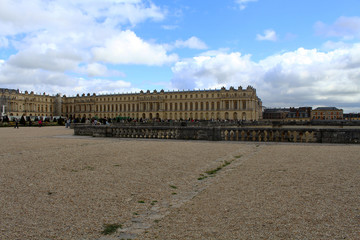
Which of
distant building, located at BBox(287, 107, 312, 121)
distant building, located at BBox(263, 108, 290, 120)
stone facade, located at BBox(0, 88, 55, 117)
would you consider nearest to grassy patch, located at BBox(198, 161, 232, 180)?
stone facade, located at BBox(0, 88, 55, 117)

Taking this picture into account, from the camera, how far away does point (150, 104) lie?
12219 centimetres

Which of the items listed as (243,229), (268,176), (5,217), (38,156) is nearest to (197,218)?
(243,229)

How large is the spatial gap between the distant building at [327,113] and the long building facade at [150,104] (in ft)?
92.2

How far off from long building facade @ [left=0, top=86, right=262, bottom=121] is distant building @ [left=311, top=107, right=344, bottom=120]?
28096 millimetres

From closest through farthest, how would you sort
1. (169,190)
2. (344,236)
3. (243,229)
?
(344,236)
(243,229)
(169,190)

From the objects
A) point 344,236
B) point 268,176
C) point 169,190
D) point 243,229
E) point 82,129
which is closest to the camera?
point 344,236

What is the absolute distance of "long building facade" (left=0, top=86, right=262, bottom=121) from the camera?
107581 millimetres

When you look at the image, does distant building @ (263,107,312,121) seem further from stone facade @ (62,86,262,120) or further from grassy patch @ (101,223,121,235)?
grassy patch @ (101,223,121,235)

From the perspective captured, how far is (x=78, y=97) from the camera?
137125 mm

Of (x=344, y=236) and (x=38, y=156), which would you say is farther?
(x=38, y=156)

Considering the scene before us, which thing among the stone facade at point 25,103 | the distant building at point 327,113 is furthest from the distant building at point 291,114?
the stone facade at point 25,103

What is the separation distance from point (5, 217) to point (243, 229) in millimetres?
3625

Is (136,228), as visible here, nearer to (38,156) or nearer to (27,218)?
(27,218)

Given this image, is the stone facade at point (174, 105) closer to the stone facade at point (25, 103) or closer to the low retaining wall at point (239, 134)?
→ the stone facade at point (25, 103)
